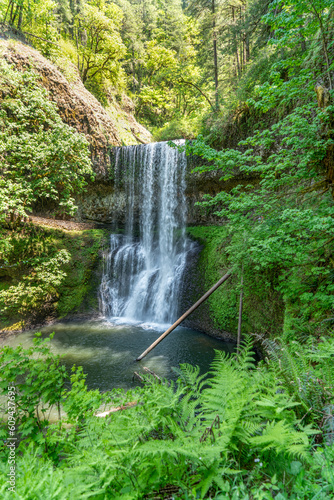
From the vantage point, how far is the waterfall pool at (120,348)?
593 cm

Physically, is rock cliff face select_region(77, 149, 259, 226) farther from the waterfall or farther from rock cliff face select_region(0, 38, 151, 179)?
rock cliff face select_region(0, 38, 151, 179)

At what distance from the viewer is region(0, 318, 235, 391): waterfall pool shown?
5934 mm

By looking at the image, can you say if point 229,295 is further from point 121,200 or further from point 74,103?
point 74,103

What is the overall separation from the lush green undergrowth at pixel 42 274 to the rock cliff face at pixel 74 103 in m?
5.04

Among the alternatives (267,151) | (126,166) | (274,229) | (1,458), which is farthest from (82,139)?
(1,458)

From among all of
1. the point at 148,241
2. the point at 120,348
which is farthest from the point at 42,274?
the point at 148,241

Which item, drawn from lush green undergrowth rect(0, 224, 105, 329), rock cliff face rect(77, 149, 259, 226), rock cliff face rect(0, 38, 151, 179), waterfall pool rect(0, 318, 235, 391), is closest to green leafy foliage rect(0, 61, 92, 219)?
lush green undergrowth rect(0, 224, 105, 329)

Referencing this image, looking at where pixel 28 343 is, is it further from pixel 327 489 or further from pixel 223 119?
pixel 223 119

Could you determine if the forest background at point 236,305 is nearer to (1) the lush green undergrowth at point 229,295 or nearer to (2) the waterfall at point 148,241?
(1) the lush green undergrowth at point 229,295

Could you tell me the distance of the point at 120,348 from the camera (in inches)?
290

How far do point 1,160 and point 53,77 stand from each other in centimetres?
608

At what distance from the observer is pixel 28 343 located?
7738 mm

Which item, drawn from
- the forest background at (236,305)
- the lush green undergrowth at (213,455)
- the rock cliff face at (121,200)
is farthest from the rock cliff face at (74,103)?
the lush green undergrowth at (213,455)

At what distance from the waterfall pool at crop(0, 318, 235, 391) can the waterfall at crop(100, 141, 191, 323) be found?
1.30 m
